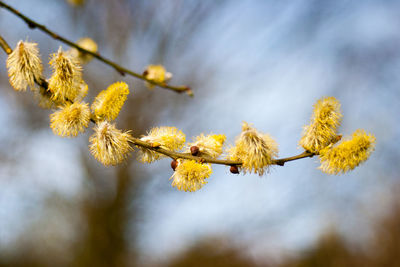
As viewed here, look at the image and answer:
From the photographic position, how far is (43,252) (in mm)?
11180

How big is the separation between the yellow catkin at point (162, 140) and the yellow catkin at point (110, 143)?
0.18 ft

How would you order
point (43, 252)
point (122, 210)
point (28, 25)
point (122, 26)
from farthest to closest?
point (43, 252)
point (122, 210)
point (122, 26)
point (28, 25)

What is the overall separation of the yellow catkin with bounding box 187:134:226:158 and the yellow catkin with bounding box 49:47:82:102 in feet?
1.14

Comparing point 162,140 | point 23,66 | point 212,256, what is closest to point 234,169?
point 162,140

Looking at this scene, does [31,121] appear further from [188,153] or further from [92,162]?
[188,153]

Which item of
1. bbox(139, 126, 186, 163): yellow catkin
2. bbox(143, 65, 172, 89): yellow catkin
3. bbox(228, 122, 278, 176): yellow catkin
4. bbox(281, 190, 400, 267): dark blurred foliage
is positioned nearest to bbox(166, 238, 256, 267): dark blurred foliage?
bbox(281, 190, 400, 267): dark blurred foliage

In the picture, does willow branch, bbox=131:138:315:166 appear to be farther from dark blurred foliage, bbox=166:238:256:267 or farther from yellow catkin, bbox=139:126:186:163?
dark blurred foliage, bbox=166:238:256:267

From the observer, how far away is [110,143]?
0.85 meters

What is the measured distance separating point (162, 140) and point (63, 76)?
299mm

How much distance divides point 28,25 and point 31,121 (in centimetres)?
878

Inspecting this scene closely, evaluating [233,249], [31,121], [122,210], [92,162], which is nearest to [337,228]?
[233,249]

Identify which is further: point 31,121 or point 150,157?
point 31,121

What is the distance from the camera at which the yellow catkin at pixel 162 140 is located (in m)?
0.89

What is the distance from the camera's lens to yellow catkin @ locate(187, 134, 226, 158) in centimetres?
89
